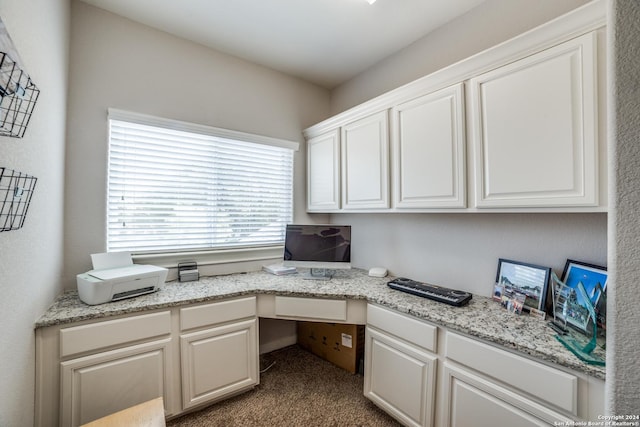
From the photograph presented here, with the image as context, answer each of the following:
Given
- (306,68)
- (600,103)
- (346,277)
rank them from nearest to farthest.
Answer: (600,103), (346,277), (306,68)

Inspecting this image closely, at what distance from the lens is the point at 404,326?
1.61 m

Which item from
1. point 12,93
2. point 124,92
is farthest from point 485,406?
point 124,92

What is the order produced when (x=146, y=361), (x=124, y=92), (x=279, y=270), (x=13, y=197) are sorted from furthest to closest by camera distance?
(x=279, y=270), (x=124, y=92), (x=146, y=361), (x=13, y=197)

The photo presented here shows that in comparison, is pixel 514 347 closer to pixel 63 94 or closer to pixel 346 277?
pixel 346 277

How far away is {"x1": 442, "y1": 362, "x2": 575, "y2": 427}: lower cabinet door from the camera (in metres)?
1.12

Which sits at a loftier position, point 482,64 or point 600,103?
point 482,64

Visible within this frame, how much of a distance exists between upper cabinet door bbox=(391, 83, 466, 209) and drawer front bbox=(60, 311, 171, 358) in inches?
71.5

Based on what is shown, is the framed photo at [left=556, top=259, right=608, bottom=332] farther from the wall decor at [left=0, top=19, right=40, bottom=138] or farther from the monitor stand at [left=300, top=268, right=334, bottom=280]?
the wall decor at [left=0, top=19, right=40, bottom=138]

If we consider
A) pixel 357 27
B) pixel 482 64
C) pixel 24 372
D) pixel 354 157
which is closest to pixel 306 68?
pixel 357 27

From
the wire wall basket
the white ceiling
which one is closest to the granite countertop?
the wire wall basket

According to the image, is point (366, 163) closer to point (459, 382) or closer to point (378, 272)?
point (378, 272)

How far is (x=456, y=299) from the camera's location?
1615mm

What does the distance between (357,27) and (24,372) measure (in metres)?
2.89

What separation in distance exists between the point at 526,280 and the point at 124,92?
3.05m
